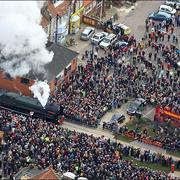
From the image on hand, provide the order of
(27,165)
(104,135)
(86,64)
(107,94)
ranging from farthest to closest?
(86,64) → (107,94) → (104,135) → (27,165)

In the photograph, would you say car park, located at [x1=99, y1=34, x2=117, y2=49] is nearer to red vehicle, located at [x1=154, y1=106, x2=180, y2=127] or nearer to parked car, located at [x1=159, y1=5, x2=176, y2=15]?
parked car, located at [x1=159, y1=5, x2=176, y2=15]

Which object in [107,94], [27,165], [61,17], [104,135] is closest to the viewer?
[27,165]

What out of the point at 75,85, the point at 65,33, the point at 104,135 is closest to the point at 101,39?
the point at 65,33

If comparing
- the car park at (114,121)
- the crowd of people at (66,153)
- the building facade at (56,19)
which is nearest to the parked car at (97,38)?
the building facade at (56,19)

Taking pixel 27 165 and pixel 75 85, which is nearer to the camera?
pixel 27 165

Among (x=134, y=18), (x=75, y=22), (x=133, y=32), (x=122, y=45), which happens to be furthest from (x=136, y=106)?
(x=134, y=18)

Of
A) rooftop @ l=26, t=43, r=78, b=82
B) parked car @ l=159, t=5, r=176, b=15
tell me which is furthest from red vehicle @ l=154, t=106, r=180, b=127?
parked car @ l=159, t=5, r=176, b=15

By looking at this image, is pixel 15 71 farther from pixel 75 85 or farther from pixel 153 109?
pixel 153 109

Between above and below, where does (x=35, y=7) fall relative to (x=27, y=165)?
above
